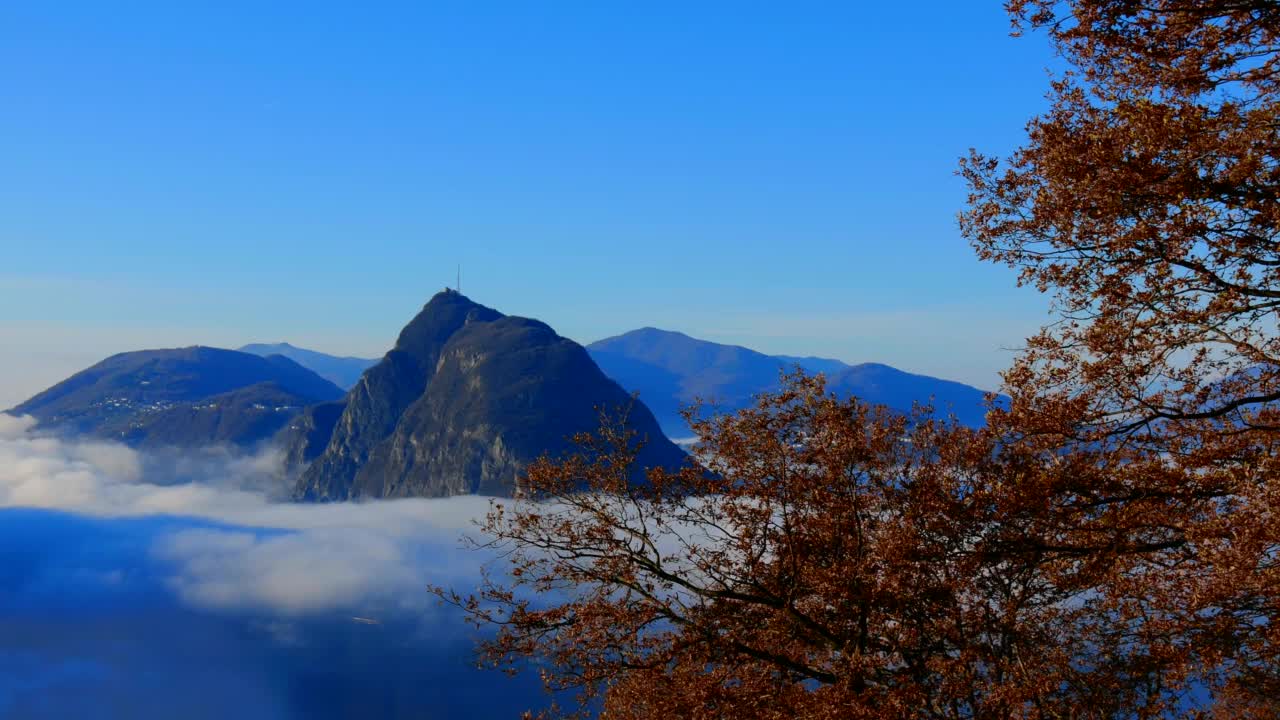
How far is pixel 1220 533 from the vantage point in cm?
1267

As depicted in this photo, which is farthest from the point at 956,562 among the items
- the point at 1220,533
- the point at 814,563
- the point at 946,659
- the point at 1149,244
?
the point at 1149,244

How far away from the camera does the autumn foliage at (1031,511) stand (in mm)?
13016

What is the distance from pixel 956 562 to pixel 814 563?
102 inches

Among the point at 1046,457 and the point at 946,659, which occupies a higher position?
the point at 1046,457

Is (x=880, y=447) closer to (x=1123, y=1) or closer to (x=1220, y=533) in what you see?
(x=1220, y=533)

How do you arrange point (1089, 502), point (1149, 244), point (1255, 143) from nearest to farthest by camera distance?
point (1255, 143) < point (1149, 244) < point (1089, 502)

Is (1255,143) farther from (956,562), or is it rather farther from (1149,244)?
(956,562)

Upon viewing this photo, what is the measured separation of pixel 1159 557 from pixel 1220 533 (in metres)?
3.05

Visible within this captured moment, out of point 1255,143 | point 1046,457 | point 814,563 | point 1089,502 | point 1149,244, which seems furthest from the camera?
point 814,563

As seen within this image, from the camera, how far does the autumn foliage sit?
1302 centimetres

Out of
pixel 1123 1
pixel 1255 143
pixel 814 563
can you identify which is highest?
pixel 1123 1

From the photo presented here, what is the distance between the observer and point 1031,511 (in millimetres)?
14961

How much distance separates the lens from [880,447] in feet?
57.6

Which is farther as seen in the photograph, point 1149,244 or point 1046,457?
point 1046,457
